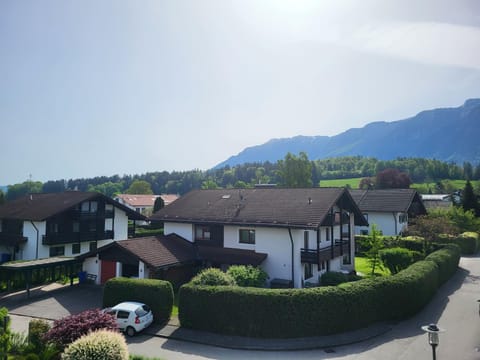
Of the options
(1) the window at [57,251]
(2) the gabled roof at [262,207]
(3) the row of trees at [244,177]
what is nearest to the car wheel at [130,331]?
(2) the gabled roof at [262,207]

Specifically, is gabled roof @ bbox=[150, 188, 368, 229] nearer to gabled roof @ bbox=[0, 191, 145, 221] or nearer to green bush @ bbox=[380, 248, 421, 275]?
green bush @ bbox=[380, 248, 421, 275]

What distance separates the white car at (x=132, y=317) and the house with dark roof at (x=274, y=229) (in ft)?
29.3

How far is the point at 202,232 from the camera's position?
2916cm

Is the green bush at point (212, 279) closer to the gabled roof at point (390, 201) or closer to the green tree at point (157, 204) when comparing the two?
the gabled roof at point (390, 201)

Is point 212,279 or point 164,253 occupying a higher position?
point 164,253

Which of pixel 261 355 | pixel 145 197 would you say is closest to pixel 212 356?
pixel 261 355

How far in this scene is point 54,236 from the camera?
33.6 meters

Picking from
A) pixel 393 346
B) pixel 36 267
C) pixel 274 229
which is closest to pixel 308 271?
pixel 274 229

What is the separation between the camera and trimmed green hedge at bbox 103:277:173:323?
18422 mm

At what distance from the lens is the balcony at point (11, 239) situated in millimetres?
34312

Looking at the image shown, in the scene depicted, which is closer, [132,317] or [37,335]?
[37,335]

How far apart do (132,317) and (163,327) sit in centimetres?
191

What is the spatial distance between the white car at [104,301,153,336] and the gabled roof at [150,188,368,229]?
A: 425 inches

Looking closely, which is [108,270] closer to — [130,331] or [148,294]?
[148,294]
